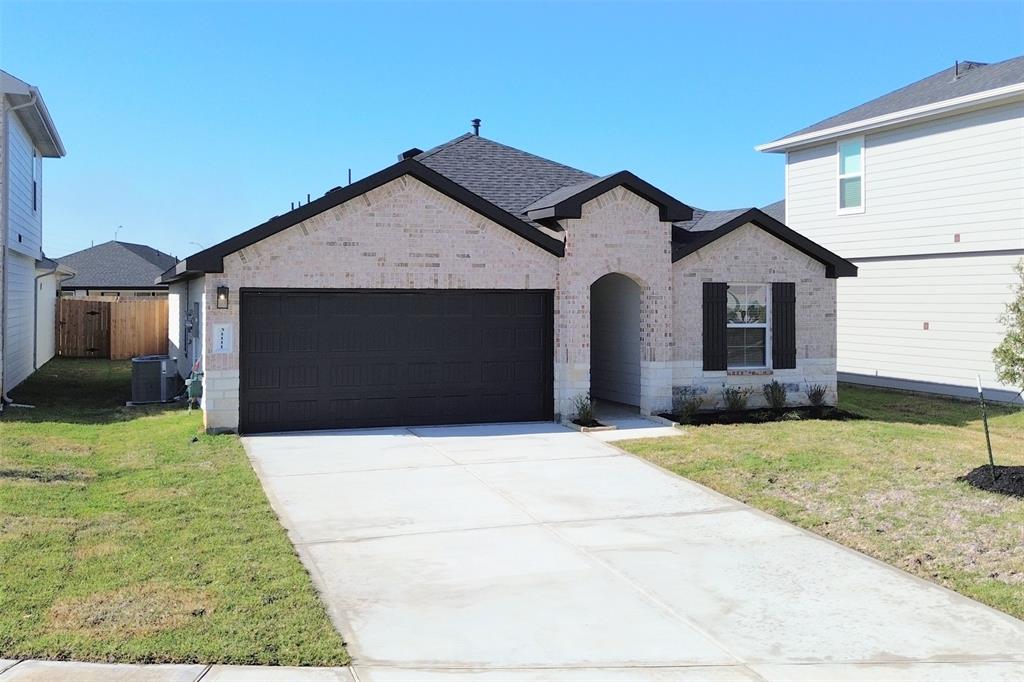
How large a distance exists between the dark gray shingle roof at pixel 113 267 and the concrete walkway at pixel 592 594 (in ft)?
101

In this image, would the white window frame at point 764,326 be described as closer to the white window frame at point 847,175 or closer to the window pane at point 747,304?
the window pane at point 747,304

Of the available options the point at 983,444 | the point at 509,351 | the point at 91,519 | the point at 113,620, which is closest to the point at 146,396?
the point at 509,351

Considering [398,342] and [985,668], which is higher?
[398,342]

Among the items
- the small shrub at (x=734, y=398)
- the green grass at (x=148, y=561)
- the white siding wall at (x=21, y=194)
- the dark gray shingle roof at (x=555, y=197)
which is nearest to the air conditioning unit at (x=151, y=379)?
the white siding wall at (x=21, y=194)

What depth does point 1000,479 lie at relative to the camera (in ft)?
32.0

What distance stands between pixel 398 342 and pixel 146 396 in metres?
5.87

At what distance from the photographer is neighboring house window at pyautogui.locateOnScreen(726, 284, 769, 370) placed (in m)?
15.9

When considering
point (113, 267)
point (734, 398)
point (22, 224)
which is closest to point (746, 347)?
point (734, 398)

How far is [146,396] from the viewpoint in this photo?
55.1ft

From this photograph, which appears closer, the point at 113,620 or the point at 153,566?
the point at 113,620

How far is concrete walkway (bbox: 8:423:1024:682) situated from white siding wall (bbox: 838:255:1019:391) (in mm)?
10210

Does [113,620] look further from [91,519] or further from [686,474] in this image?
[686,474]

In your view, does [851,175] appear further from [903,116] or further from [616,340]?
[616,340]

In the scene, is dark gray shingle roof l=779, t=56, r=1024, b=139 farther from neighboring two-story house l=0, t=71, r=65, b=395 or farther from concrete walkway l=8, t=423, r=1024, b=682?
neighboring two-story house l=0, t=71, r=65, b=395
